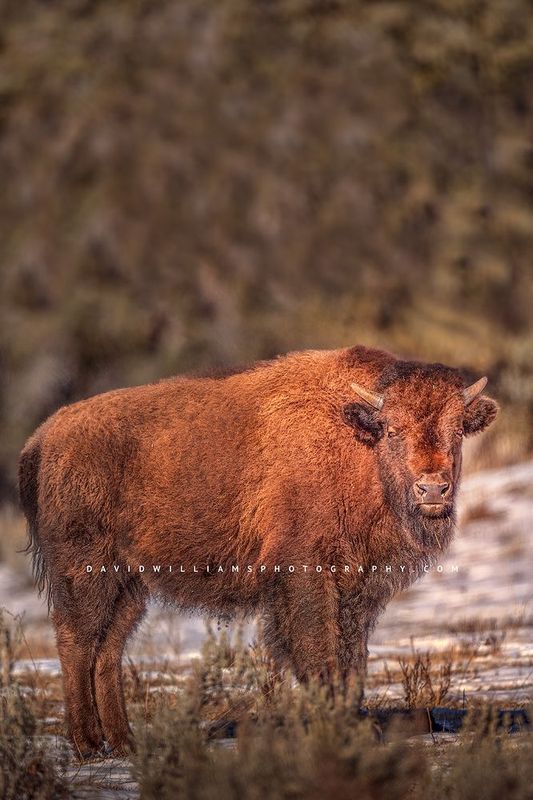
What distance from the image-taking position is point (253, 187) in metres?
35.5

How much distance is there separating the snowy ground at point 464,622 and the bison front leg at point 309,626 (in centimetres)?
89

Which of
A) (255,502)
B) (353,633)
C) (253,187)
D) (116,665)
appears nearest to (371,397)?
(255,502)

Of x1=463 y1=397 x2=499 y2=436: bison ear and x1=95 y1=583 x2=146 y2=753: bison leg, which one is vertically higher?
x1=463 y1=397 x2=499 y2=436: bison ear

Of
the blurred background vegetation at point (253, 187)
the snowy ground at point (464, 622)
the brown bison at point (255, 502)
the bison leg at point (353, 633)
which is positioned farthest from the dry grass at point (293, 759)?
the blurred background vegetation at point (253, 187)

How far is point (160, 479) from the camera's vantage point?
281 inches

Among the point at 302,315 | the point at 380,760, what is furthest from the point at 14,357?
the point at 380,760

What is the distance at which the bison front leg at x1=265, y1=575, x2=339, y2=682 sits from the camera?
6586mm

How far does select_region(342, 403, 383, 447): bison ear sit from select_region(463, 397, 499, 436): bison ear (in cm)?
40

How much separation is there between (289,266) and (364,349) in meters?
24.4

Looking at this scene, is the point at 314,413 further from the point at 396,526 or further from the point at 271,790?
the point at 271,790

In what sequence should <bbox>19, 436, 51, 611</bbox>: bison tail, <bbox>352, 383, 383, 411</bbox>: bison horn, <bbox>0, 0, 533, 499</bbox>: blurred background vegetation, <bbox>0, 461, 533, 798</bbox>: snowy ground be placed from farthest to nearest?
<bbox>0, 0, 533, 499</bbox>: blurred background vegetation → <bbox>0, 461, 533, 798</bbox>: snowy ground → <bbox>19, 436, 51, 611</bbox>: bison tail → <bbox>352, 383, 383, 411</bbox>: bison horn

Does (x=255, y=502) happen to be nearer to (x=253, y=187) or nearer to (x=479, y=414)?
(x=479, y=414)

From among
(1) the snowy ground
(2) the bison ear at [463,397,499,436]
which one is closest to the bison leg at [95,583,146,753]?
(1) the snowy ground

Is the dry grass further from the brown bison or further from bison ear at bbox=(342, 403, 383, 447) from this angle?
bison ear at bbox=(342, 403, 383, 447)
